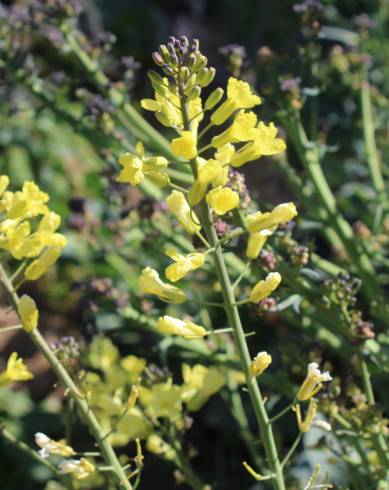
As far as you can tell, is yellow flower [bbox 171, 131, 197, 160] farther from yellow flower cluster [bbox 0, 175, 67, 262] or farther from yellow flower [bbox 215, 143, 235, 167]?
yellow flower cluster [bbox 0, 175, 67, 262]

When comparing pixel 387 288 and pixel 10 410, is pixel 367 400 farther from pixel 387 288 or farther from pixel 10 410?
pixel 10 410

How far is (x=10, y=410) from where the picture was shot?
10.4ft

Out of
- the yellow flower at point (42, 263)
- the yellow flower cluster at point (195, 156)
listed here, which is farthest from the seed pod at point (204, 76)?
the yellow flower at point (42, 263)

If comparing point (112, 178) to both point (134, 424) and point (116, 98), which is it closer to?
point (116, 98)

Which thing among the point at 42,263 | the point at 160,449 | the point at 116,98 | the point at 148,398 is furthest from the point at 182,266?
the point at 116,98

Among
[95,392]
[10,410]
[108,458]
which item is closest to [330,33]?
[10,410]

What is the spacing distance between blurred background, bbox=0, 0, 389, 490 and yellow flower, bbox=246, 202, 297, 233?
1.12 ft

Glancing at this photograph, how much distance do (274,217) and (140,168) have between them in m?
0.26

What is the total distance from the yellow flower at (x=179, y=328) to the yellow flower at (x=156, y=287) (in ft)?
0.19

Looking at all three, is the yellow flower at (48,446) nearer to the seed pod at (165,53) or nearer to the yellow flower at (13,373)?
the yellow flower at (13,373)

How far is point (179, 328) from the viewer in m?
1.42

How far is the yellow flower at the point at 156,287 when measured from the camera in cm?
146

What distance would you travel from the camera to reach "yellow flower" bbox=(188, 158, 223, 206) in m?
1.33

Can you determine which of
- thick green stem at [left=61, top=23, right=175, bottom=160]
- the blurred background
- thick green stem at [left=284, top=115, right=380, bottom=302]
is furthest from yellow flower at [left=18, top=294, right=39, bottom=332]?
thick green stem at [left=284, top=115, right=380, bottom=302]
